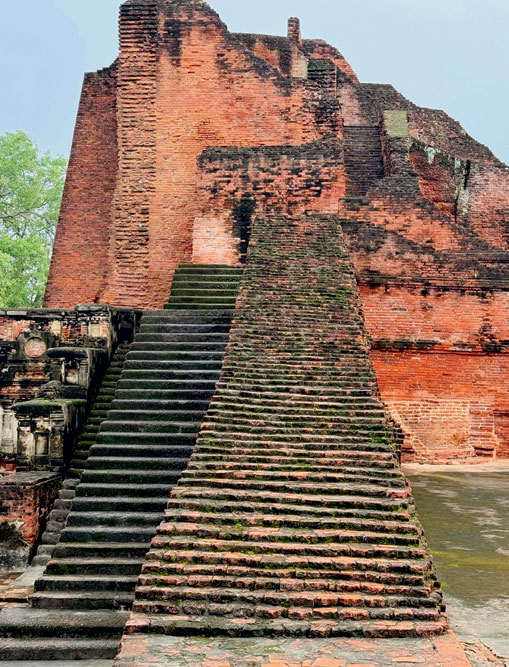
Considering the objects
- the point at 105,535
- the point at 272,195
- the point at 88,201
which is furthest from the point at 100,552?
the point at 88,201

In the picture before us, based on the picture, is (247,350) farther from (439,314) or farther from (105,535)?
(439,314)

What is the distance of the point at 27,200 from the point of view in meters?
22.6

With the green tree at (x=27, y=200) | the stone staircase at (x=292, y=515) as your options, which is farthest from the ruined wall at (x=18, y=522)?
the green tree at (x=27, y=200)

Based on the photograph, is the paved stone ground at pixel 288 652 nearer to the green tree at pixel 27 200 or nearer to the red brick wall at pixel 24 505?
the red brick wall at pixel 24 505

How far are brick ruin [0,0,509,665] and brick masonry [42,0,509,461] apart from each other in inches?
1.4

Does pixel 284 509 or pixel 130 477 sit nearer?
pixel 284 509

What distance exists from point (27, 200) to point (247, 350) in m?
17.8

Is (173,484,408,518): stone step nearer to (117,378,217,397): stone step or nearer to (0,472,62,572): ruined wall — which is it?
(117,378,217,397): stone step

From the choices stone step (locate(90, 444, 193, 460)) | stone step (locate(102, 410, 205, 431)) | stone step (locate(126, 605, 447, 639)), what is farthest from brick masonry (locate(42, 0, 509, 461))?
stone step (locate(126, 605, 447, 639))

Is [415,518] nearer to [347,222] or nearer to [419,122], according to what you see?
[347,222]

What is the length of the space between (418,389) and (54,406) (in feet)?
16.5

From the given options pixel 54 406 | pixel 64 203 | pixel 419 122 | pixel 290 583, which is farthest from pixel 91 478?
pixel 419 122

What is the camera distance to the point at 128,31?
38.9 feet

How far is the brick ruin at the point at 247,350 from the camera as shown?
14.1 ft
